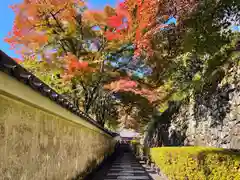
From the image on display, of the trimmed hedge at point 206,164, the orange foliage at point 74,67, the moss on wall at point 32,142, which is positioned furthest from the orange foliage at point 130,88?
the moss on wall at point 32,142

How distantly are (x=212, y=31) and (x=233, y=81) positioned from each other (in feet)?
6.39

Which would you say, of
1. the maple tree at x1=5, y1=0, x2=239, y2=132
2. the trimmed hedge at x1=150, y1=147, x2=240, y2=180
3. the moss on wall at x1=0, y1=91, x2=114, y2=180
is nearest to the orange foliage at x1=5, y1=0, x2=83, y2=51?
the maple tree at x1=5, y1=0, x2=239, y2=132

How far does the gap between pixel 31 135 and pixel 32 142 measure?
12 cm

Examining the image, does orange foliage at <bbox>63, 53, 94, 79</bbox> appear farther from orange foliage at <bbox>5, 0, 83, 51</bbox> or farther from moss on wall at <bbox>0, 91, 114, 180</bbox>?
moss on wall at <bbox>0, 91, 114, 180</bbox>

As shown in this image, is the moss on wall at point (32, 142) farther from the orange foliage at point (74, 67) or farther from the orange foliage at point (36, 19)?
the orange foliage at point (36, 19)

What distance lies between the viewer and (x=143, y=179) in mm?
9453

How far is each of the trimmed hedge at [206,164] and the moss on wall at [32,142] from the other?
8.84 ft

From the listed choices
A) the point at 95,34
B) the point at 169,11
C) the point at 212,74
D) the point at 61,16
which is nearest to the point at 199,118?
the point at 212,74

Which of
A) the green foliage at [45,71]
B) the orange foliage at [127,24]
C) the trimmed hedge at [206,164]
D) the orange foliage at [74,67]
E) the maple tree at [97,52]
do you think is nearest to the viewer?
the trimmed hedge at [206,164]

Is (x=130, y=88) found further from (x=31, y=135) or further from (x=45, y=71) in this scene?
(x=31, y=135)

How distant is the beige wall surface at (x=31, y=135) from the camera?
320 centimetres

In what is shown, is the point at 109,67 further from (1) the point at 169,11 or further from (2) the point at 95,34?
(1) the point at 169,11

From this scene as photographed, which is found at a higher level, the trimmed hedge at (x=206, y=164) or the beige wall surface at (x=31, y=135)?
the beige wall surface at (x=31, y=135)

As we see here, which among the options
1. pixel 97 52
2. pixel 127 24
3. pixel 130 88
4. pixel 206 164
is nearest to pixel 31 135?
pixel 206 164
